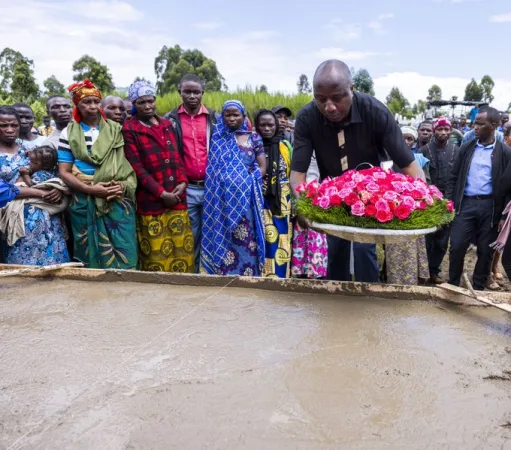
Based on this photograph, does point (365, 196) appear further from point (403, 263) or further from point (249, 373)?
point (403, 263)

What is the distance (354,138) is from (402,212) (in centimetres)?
86

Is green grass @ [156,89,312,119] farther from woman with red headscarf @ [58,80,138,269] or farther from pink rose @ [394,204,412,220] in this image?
pink rose @ [394,204,412,220]

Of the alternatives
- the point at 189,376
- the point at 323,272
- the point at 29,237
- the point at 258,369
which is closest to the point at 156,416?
the point at 189,376

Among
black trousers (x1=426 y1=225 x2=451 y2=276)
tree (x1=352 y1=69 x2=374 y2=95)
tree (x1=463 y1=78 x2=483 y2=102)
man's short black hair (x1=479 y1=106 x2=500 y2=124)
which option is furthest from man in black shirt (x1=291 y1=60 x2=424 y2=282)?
tree (x1=463 y1=78 x2=483 y2=102)

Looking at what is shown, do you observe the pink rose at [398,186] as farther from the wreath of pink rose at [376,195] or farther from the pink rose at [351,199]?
the pink rose at [351,199]

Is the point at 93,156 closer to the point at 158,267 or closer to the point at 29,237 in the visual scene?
the point at 29,237

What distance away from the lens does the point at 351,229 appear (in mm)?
2092

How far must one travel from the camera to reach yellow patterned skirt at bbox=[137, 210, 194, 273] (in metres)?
3.82

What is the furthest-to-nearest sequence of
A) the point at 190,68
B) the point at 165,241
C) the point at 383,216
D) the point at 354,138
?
the point at 190,68 < the point at 165,241 < the point at 354,138 < the point at 383,216

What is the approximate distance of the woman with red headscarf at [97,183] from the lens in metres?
3.51

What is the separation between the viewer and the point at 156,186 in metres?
3.68

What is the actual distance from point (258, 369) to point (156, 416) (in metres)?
0.42

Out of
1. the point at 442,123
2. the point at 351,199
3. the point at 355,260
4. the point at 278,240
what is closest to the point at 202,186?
the point at 278,240

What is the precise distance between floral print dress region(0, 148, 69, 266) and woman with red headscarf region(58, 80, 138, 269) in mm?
173
